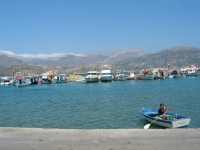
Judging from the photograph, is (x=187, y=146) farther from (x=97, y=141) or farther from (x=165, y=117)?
(x=165, y=117)

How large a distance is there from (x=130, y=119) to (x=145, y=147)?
18361mm

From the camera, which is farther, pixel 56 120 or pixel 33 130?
pixel 56 120

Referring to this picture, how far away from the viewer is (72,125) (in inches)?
1092

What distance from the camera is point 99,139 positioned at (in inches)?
513

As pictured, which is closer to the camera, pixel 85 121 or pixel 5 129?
pixel 5 129

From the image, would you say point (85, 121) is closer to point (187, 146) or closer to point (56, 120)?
point (56, 120)

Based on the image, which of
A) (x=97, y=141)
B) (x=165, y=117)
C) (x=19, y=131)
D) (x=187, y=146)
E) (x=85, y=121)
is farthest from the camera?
(x=85, y=121)

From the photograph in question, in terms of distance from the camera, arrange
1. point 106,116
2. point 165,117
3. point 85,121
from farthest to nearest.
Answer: point 106,116, point 85,121, point 165,117

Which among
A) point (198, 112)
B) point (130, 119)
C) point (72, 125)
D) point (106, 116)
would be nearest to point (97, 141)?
point (72, 125)

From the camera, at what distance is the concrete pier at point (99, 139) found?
1184cm

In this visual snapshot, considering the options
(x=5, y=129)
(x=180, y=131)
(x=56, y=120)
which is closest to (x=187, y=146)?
(x=180, y=131)

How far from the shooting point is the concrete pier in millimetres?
11836

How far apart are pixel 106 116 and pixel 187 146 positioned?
21087 millimetres

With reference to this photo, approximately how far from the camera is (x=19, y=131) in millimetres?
15195
